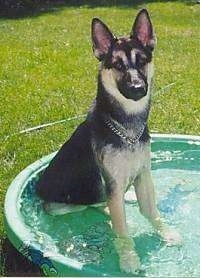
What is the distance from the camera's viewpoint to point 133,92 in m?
3.68

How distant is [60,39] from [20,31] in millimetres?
2087

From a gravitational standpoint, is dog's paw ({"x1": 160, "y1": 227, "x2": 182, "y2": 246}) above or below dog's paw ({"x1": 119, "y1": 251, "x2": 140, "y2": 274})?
below

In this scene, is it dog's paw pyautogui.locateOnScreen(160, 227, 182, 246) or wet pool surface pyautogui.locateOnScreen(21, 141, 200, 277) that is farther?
dog's paw pyautogui.locateOnScreen(160, 227, 182, 246)

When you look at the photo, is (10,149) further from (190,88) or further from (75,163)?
(190,88)

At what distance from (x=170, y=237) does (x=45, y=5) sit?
13728 millimetres

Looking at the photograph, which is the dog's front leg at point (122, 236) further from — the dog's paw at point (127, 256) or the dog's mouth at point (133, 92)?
the dog's mouth at point (133, 92)

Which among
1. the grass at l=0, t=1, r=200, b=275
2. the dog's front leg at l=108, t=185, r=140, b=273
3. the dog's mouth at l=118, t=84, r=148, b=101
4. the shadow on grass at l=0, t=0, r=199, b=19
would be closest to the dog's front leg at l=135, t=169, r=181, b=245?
the dog's front leg at l=108, t=185, r=140, b=273

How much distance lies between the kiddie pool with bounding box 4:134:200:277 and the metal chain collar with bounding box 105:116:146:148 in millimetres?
710

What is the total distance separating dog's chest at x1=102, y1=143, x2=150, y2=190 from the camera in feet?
13.0

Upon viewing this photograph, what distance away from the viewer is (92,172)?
13.8ft

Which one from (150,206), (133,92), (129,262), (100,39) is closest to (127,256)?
(129,262)

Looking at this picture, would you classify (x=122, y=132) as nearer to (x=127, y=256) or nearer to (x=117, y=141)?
(x=117, y=141)

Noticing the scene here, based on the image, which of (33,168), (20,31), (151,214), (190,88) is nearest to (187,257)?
(151,214)

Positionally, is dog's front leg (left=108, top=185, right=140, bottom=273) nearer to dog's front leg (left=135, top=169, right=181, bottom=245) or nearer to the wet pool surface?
the wet pool surface
